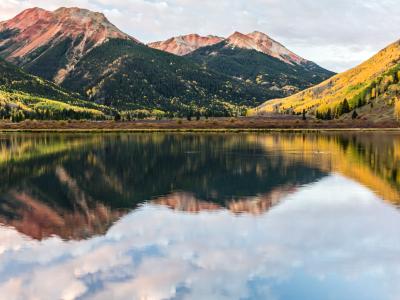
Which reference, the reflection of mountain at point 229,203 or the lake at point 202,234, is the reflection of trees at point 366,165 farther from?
the reflection of mountain at point 229,203

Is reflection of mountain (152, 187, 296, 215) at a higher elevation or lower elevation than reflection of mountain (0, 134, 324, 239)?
lower

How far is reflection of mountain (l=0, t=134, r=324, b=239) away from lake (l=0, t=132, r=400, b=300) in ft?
0.83

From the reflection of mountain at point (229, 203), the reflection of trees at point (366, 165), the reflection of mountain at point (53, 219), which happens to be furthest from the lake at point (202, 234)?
the reflection of trees at point (366, 165)

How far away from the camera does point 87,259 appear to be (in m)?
36.8

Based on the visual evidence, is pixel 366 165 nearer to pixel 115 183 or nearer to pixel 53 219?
pixel 115 183

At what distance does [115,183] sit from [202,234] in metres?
33.8

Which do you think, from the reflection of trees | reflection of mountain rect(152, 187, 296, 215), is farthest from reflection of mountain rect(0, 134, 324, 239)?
the reflection of trees

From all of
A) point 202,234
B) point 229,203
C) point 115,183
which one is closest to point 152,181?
point 115,183

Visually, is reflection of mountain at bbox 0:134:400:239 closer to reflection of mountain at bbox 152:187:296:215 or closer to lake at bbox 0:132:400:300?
reflection of mountain at bbox 152:187:296:215

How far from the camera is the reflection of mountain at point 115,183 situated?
52.0m

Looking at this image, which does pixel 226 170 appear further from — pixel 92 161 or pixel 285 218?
pixel 285 218

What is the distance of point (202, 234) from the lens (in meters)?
44.2

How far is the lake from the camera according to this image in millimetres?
31203

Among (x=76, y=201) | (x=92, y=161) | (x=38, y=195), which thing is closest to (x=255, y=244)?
(x=76, y=201)
